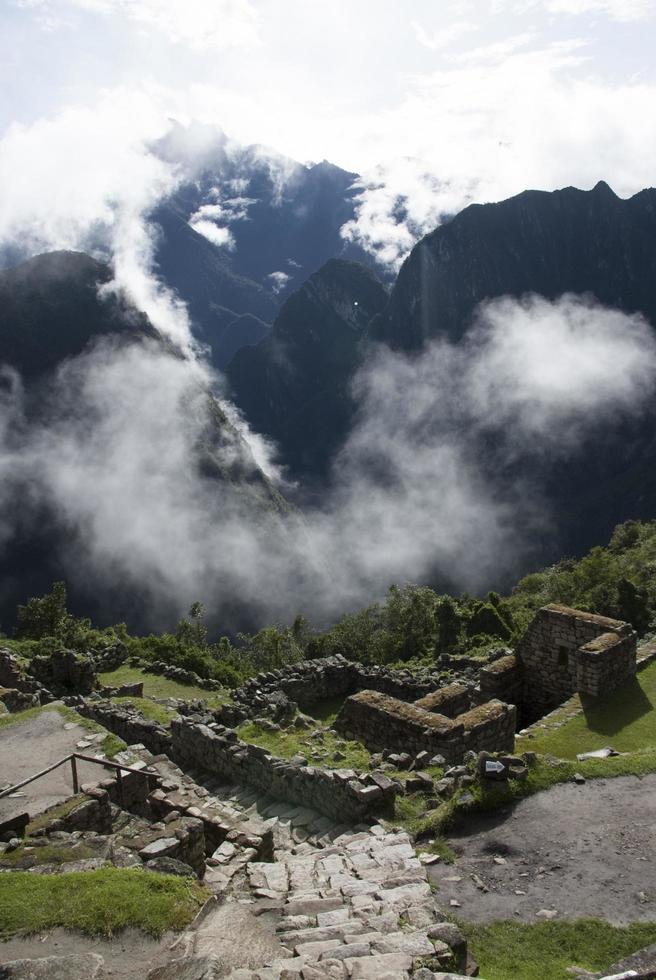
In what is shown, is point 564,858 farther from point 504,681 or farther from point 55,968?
point 504,681

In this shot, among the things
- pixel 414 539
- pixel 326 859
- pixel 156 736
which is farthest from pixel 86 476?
pixel 326 859

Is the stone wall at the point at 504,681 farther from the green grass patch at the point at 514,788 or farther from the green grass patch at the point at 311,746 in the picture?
the green grass patch at the point at 514,788

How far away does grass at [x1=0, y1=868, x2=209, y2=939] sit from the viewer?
23.4 ft

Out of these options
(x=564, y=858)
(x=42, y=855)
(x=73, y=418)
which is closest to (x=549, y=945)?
(x=564, y=858)

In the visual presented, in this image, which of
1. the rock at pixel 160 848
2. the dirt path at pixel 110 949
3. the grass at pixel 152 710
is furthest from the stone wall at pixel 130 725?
the dirt path at pixel 110 949

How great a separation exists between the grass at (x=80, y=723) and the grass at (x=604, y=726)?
824 centimetres

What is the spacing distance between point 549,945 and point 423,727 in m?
6.82

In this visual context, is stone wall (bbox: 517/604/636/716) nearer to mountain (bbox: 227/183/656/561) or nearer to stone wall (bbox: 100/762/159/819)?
stone wall (bbox: 100/762/159/819)

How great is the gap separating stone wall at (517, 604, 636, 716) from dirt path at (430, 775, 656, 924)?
5.97 m

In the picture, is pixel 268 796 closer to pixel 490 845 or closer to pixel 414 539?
pixel 490 845

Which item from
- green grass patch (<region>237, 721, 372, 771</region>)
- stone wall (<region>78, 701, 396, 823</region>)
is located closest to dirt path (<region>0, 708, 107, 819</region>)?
stone wall (<region>78, 701, 396, 823</region>)

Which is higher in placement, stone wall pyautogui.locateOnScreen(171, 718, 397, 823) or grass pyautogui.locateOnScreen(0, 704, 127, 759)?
grass pyautogui.locateOnScreen(0, 704, 127, 759)

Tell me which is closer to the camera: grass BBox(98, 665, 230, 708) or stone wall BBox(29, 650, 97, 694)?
grass BBox(98, 665, 230, 708)

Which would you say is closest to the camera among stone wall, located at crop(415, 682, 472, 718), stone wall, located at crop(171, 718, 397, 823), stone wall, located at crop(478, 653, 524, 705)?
stone wall, located at crop(171, 718, 397, 823)
